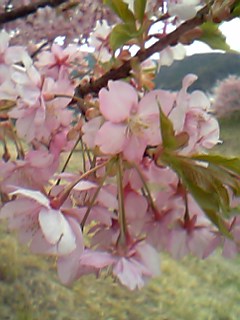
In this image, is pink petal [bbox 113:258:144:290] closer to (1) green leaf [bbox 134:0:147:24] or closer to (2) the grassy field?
(1) green leaf [bbox 134:0:147:24]

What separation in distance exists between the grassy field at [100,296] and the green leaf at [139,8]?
4.09 feet

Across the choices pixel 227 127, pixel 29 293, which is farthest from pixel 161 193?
pixel 227 127

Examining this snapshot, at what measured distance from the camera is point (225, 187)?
29 centimetres

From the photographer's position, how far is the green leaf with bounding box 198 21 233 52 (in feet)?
1.11

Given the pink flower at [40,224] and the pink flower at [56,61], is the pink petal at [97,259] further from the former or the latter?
the pink flower at [56,61]

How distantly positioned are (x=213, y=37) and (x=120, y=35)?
0.06 m

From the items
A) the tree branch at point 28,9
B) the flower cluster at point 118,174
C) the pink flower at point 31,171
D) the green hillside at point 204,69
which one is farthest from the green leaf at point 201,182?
the green hillside at point 204,69

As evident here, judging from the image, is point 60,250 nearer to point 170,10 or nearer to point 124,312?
point 170,10

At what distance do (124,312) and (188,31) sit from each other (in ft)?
4.41

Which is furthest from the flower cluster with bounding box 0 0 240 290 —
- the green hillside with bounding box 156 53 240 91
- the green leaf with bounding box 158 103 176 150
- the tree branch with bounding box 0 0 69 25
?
the green hillside with bounding box 156 53 240 91

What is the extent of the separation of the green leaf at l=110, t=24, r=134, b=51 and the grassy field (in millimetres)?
1227

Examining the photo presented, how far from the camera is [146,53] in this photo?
35 centimetres

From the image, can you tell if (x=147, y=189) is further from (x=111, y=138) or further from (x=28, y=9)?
(x=28, y=9)

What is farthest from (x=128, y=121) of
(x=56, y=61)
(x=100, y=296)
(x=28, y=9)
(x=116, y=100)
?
(x=100, y=296)
